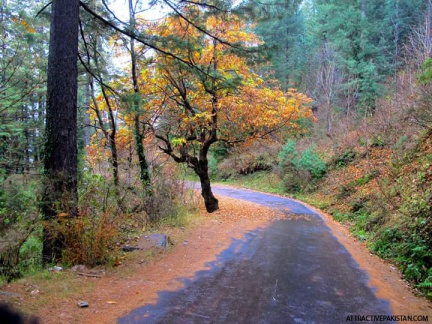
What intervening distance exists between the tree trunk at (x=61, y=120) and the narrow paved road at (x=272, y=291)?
240 cm

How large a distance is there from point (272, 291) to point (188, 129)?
8.77 meters

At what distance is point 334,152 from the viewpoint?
70.5 feet

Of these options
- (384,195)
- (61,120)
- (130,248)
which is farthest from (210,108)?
(61,120)

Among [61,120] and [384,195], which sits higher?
[61,120]

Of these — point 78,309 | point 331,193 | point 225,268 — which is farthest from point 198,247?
point 331,193

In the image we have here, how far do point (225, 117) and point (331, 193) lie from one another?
324 inches

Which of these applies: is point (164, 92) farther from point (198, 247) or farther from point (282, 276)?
point (282, 276)

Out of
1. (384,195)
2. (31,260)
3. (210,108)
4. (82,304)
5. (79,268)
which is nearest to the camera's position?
(82,304)

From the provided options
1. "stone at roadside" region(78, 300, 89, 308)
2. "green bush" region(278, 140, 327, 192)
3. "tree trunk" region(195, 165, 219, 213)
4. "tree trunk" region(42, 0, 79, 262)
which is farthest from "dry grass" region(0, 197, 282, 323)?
"green bush" region(278, 140, 327, 192)

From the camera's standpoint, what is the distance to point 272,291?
5223 millimetres

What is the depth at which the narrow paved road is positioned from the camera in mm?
4340

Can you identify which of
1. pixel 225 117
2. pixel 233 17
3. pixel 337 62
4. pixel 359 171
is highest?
pixel 337 62

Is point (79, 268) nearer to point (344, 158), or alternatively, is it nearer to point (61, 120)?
point (61, 120)

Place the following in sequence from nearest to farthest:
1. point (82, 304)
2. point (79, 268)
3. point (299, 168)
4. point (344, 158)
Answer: point (82, 304)
point (79, 268)
point (344, 158)
point (299, 168)
